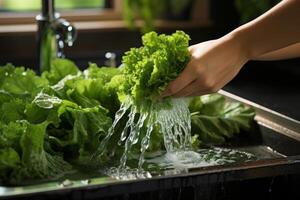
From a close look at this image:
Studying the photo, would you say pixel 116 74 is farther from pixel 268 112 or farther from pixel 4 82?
pixel 268 112

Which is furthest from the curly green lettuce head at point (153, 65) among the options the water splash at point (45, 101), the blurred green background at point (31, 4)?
the blurred green background at point (31, 4)

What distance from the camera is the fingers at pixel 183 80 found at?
3.66ft

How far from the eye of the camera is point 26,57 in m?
2.32

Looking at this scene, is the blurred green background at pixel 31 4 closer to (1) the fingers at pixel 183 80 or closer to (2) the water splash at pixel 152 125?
(2) the water splash at pixel 152 125

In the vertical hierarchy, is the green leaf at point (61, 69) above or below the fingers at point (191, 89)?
below

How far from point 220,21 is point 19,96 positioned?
1.45 meters

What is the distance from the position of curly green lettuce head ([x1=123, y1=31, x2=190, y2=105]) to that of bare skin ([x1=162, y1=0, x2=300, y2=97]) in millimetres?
19

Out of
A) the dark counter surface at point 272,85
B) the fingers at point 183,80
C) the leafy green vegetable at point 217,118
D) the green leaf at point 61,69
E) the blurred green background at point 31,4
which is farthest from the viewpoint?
the blurred green background at point 31,4

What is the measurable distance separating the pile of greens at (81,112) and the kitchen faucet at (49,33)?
13.7 inches

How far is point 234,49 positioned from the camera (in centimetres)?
114

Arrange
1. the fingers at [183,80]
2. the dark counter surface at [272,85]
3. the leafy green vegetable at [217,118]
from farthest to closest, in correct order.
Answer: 1. the dark counter surface at [272,85]
2. the leafy green vegetable at [217,118]
3. the fingers at [183,80]

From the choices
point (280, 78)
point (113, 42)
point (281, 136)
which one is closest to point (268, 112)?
point (281, 136)

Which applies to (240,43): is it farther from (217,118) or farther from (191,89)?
(217,118)

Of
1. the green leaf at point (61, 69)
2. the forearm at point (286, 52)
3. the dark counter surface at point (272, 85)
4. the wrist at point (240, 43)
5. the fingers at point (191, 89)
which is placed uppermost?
the wrist at point (240, 43)
